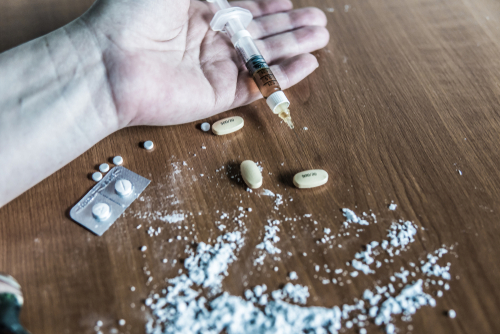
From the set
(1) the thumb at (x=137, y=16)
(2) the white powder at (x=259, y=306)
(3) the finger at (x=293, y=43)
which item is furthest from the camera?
(3) the finger at (x=293, y=43)

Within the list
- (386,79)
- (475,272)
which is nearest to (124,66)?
(386,79)

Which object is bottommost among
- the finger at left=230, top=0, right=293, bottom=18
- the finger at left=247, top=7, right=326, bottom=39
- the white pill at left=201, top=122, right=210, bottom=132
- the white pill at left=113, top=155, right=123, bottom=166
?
the white pill at left=201, top=122, right=210, bottom=132

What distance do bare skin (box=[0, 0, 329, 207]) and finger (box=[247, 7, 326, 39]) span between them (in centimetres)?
6

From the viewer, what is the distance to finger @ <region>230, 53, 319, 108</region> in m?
0.81

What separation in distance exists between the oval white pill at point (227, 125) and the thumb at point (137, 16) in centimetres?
25

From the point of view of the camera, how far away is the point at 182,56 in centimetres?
83

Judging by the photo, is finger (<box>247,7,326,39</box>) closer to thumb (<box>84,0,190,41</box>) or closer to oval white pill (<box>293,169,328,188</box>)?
thumb (<box>84,0,190,41</box>)

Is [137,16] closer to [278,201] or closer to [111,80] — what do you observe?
[111,80]

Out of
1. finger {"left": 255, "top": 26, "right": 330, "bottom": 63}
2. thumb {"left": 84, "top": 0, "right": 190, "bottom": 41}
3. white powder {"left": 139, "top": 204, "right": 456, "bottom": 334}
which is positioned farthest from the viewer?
finger {"left": 255, "top": 26, "right": 330, "bottom": 63}

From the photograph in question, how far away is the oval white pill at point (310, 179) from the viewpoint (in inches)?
26.2

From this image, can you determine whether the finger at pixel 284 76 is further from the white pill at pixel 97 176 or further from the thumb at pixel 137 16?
the white pill at pixel 97 176

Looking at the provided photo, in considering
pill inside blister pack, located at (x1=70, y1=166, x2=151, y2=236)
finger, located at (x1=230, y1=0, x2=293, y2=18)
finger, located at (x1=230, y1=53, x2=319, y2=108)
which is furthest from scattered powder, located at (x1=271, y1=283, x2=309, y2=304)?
finger, located at (x1=230, y1=0, x2=293, y2=18)

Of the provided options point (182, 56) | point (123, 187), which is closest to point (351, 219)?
point (123, 187)

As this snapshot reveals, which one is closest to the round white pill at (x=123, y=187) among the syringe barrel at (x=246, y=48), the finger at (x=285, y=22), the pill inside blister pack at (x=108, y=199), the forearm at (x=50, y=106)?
the pill inside blister pack at (x=108, y=199)
